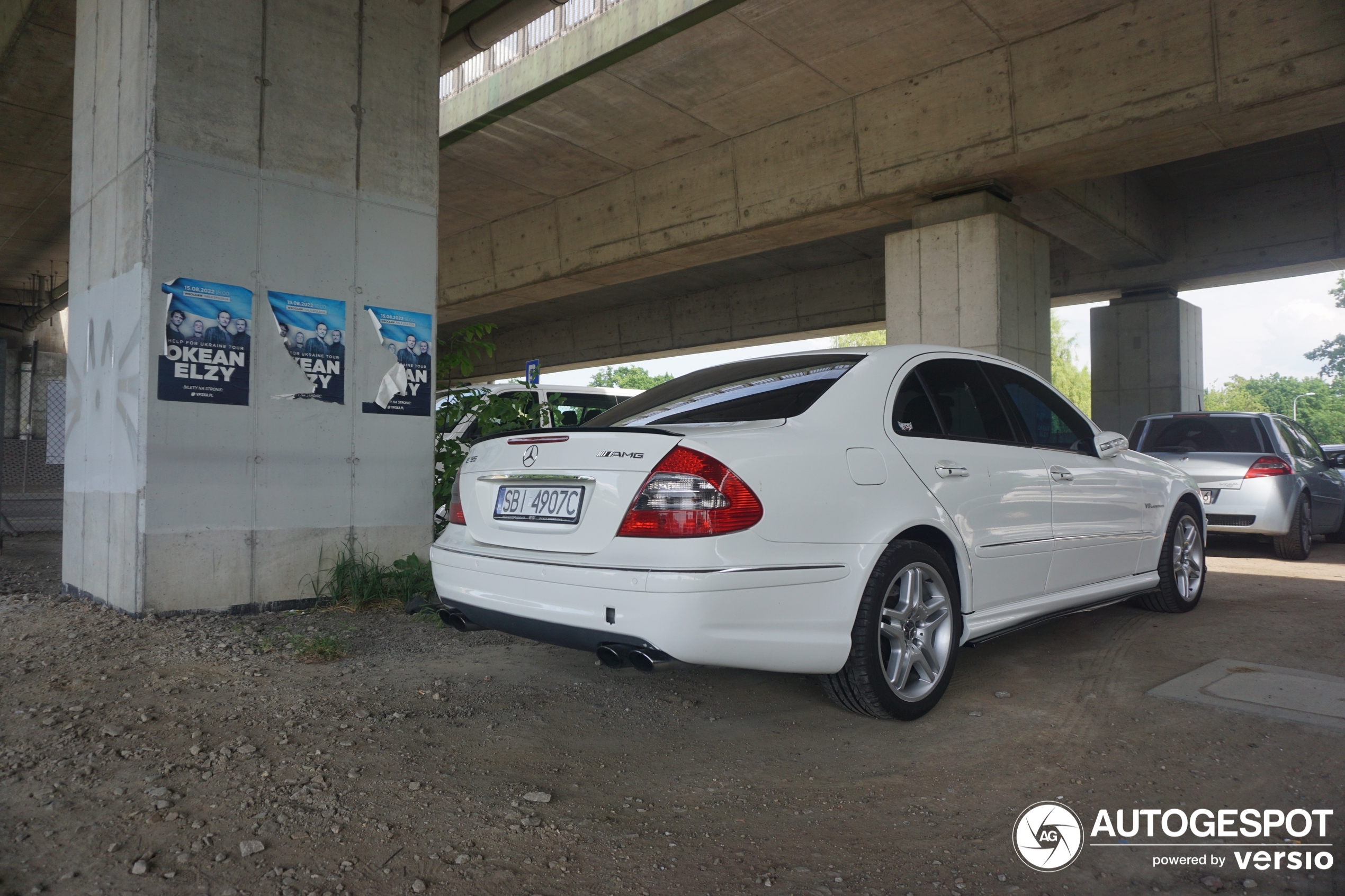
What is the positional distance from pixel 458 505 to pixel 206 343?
2522 millimetres

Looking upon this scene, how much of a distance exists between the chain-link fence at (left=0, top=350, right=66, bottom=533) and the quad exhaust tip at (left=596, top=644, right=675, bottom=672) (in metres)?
4.90

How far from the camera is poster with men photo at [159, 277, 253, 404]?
16.9ft

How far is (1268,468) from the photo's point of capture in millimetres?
8617

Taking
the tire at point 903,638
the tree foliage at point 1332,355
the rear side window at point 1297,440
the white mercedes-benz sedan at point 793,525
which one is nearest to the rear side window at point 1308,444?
the rear side window at point 1297,440

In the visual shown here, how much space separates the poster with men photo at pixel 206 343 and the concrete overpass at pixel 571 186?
6 centimetres

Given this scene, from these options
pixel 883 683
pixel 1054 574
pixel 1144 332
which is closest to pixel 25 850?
pixel 883 683

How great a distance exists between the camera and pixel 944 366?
4.11 metres

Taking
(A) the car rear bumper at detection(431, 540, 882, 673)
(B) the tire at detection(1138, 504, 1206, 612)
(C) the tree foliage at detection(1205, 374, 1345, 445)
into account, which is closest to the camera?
(A) the car rear bumper at detection(431, 540, 882, 673)

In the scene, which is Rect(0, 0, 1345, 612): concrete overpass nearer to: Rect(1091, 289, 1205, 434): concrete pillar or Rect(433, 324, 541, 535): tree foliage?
Rect(1091, 289, 1205, 434): concrete pillar

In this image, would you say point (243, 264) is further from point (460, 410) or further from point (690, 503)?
point (690, 503)

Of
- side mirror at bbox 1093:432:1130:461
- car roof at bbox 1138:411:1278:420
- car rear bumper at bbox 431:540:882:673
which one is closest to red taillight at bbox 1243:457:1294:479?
car roof at bbox 1138:411:1278:420

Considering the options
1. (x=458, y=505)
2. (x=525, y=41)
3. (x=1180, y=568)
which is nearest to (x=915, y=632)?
(x=458, y=505)

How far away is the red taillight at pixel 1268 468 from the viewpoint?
8609 mm

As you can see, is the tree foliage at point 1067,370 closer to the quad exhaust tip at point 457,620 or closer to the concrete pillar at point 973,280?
the concrete pillar at point 973,280
